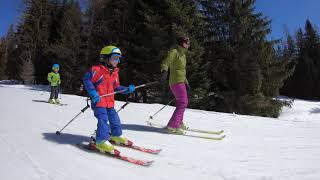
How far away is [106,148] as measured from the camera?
19.1ft

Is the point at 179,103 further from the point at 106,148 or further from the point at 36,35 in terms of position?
the point at 36,35

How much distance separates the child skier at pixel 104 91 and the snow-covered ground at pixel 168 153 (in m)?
0.32

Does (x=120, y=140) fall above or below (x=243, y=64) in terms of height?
below

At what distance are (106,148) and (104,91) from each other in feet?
3.45

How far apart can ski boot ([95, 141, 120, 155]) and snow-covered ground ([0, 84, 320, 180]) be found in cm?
13

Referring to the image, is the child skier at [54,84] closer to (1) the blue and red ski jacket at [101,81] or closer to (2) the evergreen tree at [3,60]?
(1) the blue and red ski jacket at [101,81]

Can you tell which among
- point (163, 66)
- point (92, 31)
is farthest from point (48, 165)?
point (92, 31)

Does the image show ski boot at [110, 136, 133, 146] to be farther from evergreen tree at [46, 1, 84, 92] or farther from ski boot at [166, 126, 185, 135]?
evergreen tree at [46, 1, 84, 92]

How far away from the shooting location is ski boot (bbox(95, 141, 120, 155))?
18.9 ft

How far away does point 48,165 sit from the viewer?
5145mm

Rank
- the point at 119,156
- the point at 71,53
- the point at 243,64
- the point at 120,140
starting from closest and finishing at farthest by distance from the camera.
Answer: the point at 119,156 < the point at 120,140 < the point at 243,64 < the point at 71,53

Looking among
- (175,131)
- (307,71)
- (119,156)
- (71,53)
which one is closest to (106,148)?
(119,156)

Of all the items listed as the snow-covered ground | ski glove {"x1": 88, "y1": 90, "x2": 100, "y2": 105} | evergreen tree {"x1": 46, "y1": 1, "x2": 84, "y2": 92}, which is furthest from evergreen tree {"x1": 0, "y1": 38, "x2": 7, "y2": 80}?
ski glove {"x1": 88, "y1": 90, "x2": 100, "y2": 105}

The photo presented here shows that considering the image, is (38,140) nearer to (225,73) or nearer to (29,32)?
(225,73)
